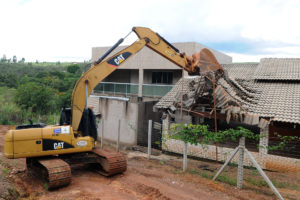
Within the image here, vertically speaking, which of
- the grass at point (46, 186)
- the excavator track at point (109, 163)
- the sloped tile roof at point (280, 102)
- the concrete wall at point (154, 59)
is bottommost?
the grass at point (46, 186)

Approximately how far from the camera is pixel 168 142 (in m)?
12.5

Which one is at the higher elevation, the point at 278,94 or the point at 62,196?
the point at 278,94

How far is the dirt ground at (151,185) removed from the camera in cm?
684

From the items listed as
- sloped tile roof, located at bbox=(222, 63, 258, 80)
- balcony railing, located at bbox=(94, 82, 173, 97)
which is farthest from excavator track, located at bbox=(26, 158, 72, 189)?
sloped tile roof, located at bbox=(222, 63, 258, 80)

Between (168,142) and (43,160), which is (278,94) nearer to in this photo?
(168,142)

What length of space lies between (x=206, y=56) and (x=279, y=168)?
5286mm

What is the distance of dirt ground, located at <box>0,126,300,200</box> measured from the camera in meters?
6.84

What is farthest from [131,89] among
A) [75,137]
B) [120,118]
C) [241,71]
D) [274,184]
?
[274,184]

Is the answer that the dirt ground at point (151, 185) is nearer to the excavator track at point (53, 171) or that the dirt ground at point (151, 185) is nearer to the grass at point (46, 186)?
the grass at point (46, 186)

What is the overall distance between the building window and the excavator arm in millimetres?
8285

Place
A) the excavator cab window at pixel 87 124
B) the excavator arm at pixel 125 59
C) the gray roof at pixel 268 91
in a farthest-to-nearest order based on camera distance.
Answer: the gray roof at pixel 268 91 → the excavator cab window at pixel 87 124 → the excavator arm at pixel 125 59

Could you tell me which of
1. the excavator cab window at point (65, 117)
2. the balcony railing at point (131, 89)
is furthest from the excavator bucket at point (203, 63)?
the balcony railing at point (131, 89)

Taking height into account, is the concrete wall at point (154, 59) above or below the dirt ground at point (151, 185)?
above

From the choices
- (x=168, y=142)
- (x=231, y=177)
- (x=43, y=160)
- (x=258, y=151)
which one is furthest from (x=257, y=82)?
(x=43, y=160)
